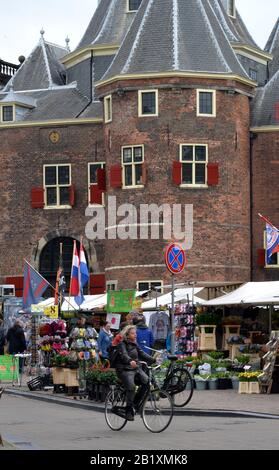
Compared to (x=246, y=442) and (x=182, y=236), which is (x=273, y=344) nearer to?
(x=246, y=442)

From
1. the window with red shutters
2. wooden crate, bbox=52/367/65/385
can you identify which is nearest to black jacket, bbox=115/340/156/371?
wooden crate, bbox=52/367/65/385

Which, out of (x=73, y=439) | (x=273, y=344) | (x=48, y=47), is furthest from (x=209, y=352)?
(x=48, y=47)

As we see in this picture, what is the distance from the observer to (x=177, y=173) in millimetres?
51344

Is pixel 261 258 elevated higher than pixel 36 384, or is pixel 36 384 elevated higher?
pixel 261 258

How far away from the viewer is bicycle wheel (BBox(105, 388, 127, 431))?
18875 millimetres

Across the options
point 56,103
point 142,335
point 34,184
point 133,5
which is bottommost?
point 142,335

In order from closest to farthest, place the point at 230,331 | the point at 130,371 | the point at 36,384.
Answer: the point at 130,371 < the point at 36,384 < the point at 230,331

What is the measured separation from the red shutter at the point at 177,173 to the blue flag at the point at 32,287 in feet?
47.7

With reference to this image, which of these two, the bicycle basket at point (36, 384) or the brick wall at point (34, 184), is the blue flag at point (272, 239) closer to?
the bicycle basket at point (36, 384)

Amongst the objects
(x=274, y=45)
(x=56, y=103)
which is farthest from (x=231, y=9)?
(x=56, y=103)

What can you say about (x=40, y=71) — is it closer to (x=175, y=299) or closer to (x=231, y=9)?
(x=231, y=9)

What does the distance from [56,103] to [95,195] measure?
6.63 metres
